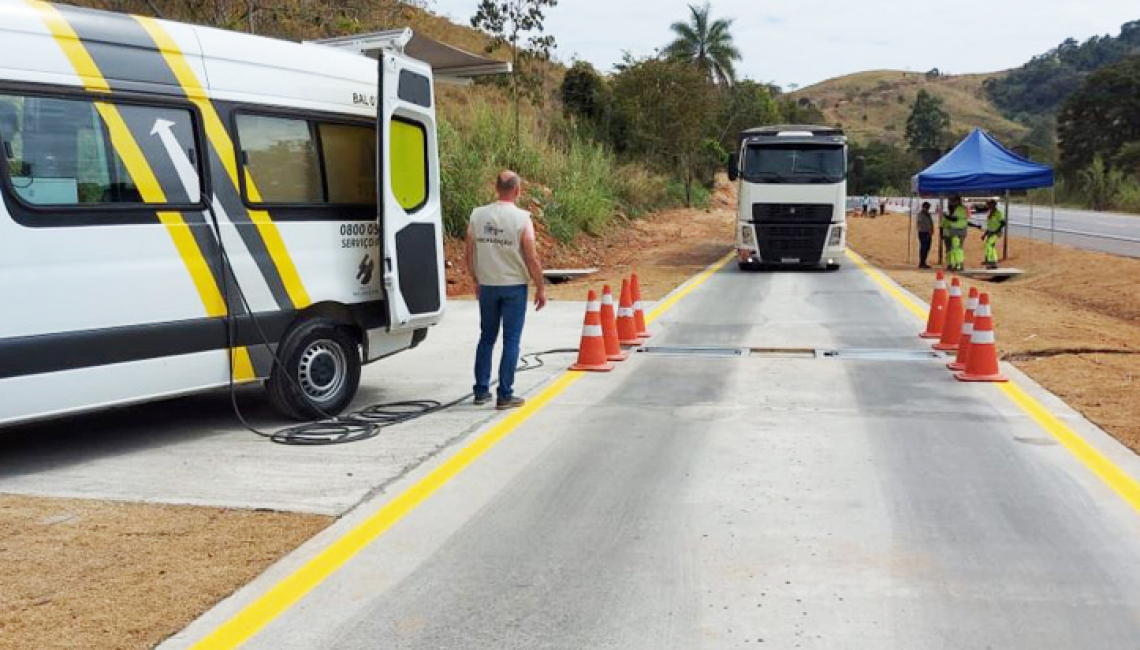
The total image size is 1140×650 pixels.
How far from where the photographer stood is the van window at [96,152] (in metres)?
5.95

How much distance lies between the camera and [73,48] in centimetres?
614

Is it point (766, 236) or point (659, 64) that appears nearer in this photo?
point (766, 236)

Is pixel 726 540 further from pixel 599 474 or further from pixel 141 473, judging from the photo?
pixel 141 473

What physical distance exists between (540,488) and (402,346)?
301 cm

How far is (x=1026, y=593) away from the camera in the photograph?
4289 mm

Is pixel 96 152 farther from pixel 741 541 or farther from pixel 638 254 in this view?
pixel 638 254

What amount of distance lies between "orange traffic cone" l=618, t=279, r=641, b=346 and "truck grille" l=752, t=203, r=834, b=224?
10.9m

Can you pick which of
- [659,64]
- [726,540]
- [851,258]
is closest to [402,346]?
[726,540]

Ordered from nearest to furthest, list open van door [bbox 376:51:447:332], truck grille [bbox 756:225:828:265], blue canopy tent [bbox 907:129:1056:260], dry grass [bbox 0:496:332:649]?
1. dry grass [bbox 0:496:332:649]
2. open van door [bbox 376:51:447:332]
3. blue canopy tent [bbox 907:129:1056:260]
4. truck grille [bbox 756:225:828:265]

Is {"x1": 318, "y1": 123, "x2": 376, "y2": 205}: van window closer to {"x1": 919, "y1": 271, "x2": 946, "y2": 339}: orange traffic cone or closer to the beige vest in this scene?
the beige vest

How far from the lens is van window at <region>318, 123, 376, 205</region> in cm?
781

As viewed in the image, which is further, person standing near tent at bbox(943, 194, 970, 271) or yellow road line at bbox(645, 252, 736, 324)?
person standing near tent at bbox(943, 194, 970, 271)

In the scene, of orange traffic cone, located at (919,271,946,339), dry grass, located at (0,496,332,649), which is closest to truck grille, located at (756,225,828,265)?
orange traffic cone, located at (919,271,946,339)

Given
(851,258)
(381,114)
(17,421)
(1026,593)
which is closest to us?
(1026,593)
